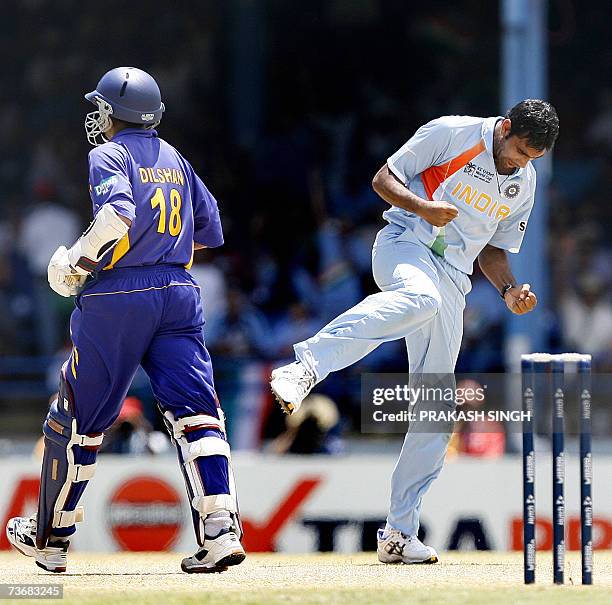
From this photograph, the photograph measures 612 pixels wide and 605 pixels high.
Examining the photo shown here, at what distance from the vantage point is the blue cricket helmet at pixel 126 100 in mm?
5770

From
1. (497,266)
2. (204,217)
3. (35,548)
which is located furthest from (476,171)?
(35,548)

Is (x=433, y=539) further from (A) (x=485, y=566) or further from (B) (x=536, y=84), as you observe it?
(B) (x=536, y=84)

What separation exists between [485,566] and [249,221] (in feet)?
25.8

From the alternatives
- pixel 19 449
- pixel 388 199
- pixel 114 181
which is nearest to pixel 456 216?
pixel 388 199

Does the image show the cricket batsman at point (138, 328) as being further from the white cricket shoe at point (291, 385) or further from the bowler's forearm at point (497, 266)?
the bowler's forearm at point (497, 266)

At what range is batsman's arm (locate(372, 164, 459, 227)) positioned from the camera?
577cm

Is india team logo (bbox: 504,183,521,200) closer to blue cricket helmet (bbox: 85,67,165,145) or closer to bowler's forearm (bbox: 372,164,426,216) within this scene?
bowler's forearm (bbox: 372,164,426,216)

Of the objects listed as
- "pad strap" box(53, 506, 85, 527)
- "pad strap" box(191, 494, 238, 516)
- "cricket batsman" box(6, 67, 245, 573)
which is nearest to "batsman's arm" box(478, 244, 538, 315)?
"cricket batsman" box(6, 67, 245, 573)

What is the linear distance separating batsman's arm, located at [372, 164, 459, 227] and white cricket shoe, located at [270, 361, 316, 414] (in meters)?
0.82

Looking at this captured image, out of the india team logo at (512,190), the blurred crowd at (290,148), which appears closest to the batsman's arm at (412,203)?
the india team logo at (512,190)

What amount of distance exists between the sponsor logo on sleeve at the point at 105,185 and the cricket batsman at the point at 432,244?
39.5 inches

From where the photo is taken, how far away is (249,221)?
1376 cm

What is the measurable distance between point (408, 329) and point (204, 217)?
996 mm

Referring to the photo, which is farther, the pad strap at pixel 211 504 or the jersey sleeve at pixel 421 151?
the jersey sleeve at pixel 421 151
